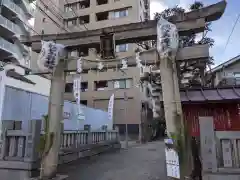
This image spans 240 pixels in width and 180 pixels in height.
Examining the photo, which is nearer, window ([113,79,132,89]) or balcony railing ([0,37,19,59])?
balcony railing ([0,37,19,59])

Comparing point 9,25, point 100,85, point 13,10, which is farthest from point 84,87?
point 13,10

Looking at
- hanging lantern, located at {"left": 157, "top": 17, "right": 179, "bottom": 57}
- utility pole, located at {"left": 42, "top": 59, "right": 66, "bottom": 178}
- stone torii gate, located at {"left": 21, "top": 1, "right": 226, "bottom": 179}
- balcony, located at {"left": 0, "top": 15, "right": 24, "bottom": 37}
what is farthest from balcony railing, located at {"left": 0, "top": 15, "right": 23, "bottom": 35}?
hanging lantern, located at {"left": 157, "top": 17, "right": 179, "bottom": 57}

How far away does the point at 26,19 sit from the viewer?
29594 mm

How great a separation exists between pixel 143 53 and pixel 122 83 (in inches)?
879

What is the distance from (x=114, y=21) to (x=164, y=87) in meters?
26.9

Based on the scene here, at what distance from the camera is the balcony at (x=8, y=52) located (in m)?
22.8

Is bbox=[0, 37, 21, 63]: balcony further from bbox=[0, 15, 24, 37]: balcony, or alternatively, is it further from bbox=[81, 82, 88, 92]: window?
bbox=[81, 82, 88, 92]: window

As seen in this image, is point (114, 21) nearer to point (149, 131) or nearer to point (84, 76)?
point (84, 76)

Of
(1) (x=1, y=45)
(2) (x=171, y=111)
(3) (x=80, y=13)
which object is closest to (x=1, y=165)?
(2) (x=171, y=111)

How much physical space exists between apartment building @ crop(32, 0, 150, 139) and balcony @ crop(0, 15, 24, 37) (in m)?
4.45

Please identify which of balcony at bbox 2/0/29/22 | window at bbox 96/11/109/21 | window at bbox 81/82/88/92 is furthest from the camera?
window at bbox 96/11/109/21

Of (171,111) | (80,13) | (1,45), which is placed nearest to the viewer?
(171,111)

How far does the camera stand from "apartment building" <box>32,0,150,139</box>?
27.0 metres

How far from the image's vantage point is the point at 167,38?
213 inches
